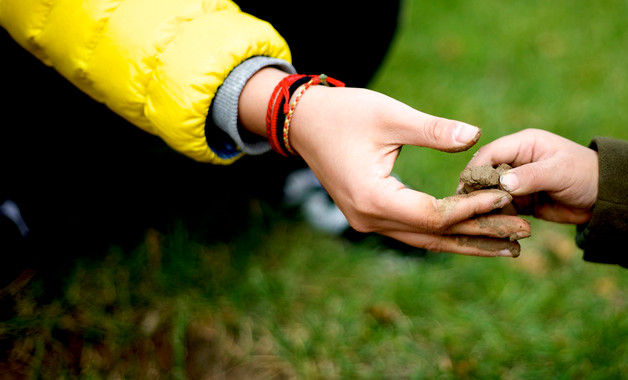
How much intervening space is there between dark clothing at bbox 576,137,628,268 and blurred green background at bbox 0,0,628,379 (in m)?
0.48

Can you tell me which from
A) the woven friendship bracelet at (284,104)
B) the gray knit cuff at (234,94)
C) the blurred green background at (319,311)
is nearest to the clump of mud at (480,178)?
the woven friendship bracelet at (284,104)

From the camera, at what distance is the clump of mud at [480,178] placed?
3.95 ft

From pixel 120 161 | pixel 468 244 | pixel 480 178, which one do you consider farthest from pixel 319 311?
pixel 120 161

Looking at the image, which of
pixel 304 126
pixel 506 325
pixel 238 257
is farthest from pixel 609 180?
pixel 238 257

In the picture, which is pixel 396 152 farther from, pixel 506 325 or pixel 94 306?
pixel 94 306

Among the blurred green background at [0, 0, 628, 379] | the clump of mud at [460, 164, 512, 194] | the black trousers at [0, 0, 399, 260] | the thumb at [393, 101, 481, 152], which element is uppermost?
the thumb at [393, 101, 481, 152]

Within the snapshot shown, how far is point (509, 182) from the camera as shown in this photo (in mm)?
1214

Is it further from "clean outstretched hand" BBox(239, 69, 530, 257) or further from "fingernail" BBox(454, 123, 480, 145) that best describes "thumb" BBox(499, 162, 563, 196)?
"fingernail" BBox(454, 123, 480, 145)

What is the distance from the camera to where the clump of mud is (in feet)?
3.95

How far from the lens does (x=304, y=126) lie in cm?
124

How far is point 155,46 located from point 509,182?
0.93 metres

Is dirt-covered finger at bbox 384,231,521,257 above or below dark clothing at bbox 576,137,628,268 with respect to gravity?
below

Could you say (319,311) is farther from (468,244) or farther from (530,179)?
(530,179)

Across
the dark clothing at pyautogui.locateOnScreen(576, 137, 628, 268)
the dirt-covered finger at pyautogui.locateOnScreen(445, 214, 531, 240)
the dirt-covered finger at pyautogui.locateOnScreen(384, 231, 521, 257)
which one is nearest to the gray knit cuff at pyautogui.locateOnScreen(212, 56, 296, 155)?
the dirt-covered finger at pyautogui.locateOnScreen(384, 231, 521, 257)
